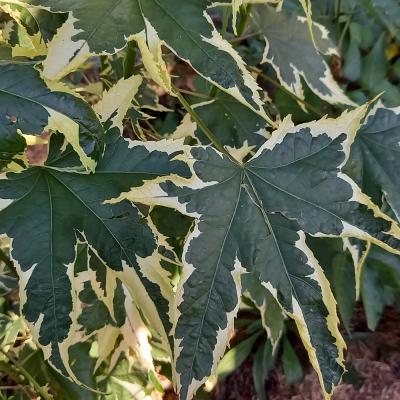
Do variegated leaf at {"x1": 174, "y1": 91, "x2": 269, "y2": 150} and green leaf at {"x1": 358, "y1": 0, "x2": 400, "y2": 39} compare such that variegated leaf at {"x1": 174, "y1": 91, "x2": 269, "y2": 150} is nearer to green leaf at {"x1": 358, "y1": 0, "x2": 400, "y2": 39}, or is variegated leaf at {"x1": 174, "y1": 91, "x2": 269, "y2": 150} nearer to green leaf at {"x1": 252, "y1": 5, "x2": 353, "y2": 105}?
green leaf at {"x1": 252, "y1": 5, "x2": 353, "y2": 105}

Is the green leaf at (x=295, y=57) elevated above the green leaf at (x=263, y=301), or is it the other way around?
the green leaf at (x=295, y=57)

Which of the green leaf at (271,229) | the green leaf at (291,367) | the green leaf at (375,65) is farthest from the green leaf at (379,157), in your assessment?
the green leaf at (375,65)

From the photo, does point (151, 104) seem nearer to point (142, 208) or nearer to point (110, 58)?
point (110, 58)

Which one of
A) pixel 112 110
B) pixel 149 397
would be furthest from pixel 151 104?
pixel 149 397

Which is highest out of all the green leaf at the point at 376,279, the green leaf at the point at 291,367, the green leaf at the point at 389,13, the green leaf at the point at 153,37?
the green leaf at the point at 153,37

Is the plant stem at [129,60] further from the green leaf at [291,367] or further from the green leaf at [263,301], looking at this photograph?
the green leaf at [291,367]

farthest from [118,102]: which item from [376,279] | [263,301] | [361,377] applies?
[361,377]

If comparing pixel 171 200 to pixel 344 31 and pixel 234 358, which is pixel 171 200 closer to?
pixel 234 358
